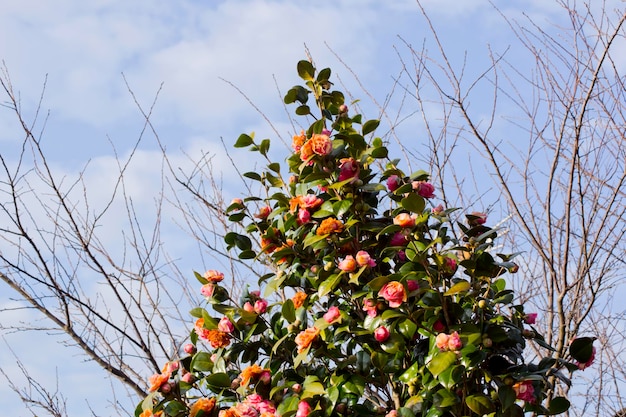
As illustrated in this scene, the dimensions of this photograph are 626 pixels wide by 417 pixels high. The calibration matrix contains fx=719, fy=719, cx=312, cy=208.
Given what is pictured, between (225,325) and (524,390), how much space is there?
2.37 feet

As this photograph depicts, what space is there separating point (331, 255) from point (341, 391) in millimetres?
333

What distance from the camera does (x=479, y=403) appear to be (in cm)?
158

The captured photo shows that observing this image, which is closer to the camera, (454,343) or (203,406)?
(454,343)

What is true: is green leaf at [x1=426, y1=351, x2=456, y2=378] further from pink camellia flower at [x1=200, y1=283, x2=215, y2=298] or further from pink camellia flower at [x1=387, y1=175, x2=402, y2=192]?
pink camellia flower at [x1=200, y1=283, x2=215, y2=298]

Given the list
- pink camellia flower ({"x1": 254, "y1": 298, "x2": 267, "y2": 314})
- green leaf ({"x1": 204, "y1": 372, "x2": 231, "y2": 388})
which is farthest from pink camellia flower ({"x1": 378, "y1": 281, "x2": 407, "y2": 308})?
green leaf ({"x1": 204, "y1": 372, "x2": 231, "y2": 388})

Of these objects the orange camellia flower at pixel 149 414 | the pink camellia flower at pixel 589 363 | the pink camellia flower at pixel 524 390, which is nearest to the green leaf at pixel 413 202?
the pink camellia flower at pixel 524 390

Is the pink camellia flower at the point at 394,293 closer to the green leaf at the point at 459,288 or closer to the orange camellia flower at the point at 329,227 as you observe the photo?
the green leaf at the point at 459,288

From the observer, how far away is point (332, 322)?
1702 millimetres

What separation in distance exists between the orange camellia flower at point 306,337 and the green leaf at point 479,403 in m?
0.37

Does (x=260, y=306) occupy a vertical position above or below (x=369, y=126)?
below

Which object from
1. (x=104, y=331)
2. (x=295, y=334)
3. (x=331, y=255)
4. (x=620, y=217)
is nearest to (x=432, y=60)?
(x=620, y=217)

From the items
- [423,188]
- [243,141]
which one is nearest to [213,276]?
[243,141]

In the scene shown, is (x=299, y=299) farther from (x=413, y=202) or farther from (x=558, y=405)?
(x=558, y=405)

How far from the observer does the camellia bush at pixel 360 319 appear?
1.64m
